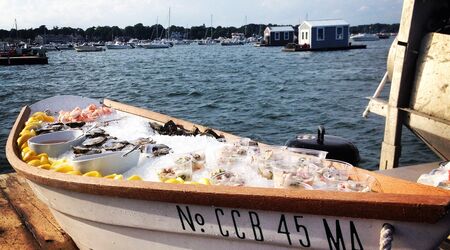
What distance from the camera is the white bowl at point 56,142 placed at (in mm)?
4352

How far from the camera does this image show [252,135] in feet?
48.8

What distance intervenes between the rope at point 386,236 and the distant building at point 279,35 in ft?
272

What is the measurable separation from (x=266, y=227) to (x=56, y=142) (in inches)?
119

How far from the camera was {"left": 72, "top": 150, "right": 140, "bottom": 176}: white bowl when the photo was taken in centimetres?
368

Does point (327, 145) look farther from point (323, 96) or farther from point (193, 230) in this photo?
point (323, 96)

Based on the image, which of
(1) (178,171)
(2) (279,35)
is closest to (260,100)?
(1) (178,171)

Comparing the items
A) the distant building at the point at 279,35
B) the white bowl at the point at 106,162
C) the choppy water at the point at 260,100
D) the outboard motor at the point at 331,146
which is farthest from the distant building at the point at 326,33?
the white bowl at the point at 106,162

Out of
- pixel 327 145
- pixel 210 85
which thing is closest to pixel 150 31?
pixel 210 85

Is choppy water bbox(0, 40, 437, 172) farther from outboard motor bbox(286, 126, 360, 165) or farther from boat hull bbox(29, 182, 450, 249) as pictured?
boat hull bbox(29, 182, 450, 249)

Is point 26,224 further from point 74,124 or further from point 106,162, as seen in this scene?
point 106,162

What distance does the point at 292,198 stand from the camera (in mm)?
2430

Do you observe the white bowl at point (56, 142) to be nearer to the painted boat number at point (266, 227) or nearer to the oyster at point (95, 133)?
the oyster at point (95, 133)

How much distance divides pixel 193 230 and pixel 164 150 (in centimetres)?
138

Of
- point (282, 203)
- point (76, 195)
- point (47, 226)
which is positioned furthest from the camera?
point (47, 226)
